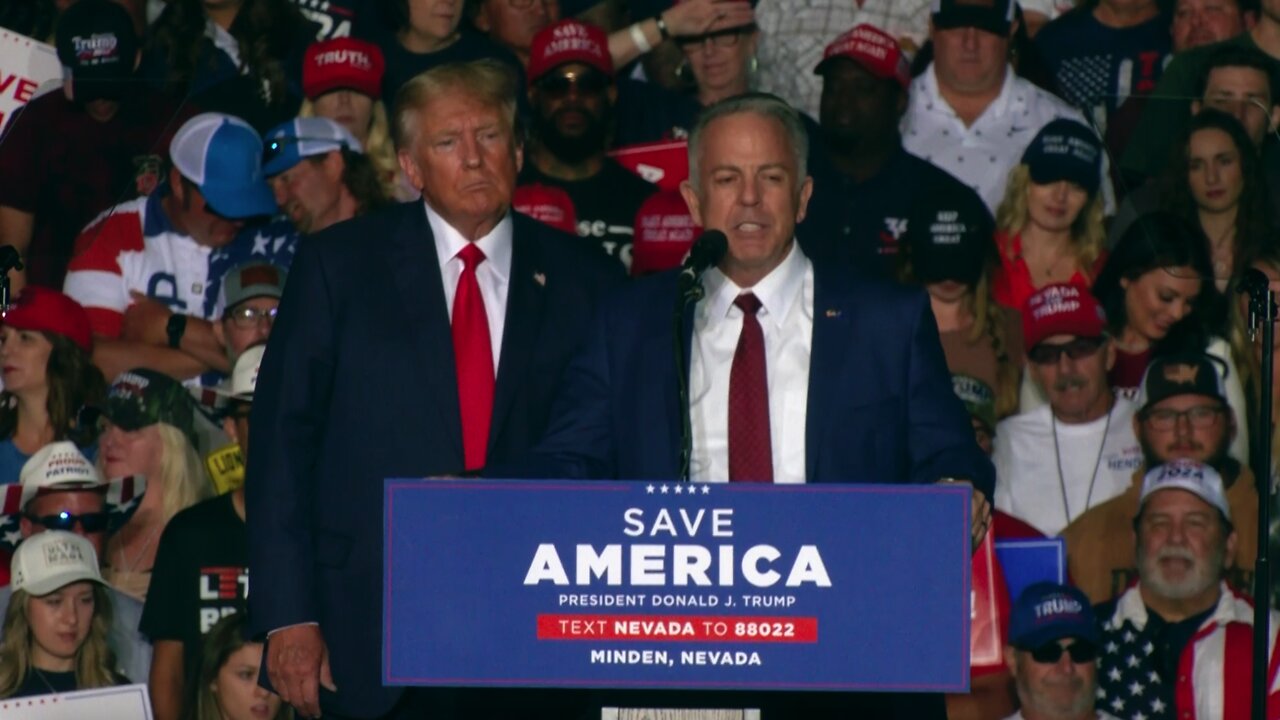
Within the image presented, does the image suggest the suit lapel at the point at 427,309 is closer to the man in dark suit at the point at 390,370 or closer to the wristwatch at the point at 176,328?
the man in dark suit at the point at 390,370

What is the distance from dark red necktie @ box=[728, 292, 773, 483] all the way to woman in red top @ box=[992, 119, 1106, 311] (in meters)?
2.74

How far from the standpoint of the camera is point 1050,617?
5.46 metres

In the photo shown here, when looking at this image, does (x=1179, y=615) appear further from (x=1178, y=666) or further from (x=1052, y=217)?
(x=1052, y=217)

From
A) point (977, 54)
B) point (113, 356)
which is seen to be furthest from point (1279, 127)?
point (113, 356)

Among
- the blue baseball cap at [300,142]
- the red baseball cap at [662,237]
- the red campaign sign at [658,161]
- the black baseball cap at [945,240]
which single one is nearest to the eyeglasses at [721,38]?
the red campaign sign at [658,161]

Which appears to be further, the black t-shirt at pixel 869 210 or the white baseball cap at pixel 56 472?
the black t-shirt at pixel 869 210

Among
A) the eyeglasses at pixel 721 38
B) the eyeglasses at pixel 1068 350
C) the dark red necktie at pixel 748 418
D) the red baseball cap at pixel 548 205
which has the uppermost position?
the eyeglasses at pixel 721 38

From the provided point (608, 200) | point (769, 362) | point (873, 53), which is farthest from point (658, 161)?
point (769, 362)

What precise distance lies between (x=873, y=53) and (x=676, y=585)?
3.41 meters

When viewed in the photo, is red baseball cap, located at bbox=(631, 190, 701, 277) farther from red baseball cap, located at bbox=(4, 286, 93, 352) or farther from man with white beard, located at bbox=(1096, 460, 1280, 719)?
red baseball cap, located at bbox=(4, 286, 93, 352)

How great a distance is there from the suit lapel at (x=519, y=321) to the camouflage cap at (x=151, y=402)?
2.16 meters

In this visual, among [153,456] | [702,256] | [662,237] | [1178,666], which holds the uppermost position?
[662,237]

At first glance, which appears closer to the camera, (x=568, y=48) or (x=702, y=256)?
(x=702, y=256)

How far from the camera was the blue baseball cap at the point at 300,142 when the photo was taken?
19.2 ft
